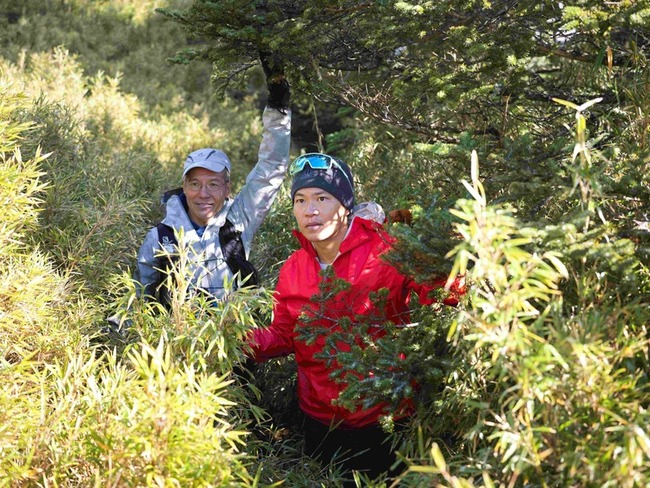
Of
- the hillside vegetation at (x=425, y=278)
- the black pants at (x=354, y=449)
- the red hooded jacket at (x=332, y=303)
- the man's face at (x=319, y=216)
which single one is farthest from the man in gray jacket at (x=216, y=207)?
the black pants at (x=354, y=449)

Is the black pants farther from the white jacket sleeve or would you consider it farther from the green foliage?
the white jacket sleeve

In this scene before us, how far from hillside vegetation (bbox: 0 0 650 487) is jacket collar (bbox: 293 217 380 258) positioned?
0.80ft

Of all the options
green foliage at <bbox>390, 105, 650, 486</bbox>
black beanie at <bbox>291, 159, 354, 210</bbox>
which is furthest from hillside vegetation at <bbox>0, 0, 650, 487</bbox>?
black beanie at <bbox>291, 159, 354, 210</bbox>

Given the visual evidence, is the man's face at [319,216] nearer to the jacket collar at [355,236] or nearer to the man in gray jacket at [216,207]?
the jacket collar at [355,236]

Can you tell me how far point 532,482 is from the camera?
2465 millimetres

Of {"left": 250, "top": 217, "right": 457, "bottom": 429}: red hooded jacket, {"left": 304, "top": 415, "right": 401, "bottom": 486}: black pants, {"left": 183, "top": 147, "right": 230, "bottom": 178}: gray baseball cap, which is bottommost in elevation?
{"left": 304, "top": 415, "right": 401, "bottom": 486}: black pants

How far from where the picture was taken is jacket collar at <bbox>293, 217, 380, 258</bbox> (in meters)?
3.63

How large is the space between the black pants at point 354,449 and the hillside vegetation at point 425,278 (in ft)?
0.39

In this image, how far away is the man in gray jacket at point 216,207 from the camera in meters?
4.16

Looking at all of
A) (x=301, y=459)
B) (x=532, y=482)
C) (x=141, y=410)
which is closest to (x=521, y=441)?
(x=532, y=482)

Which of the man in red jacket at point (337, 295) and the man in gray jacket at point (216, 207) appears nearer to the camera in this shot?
the man in red jacket at point (337, 295)

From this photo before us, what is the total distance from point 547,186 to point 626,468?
43.6 inches

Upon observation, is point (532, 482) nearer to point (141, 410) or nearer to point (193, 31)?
point (141, 410)

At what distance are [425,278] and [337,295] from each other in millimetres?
581
